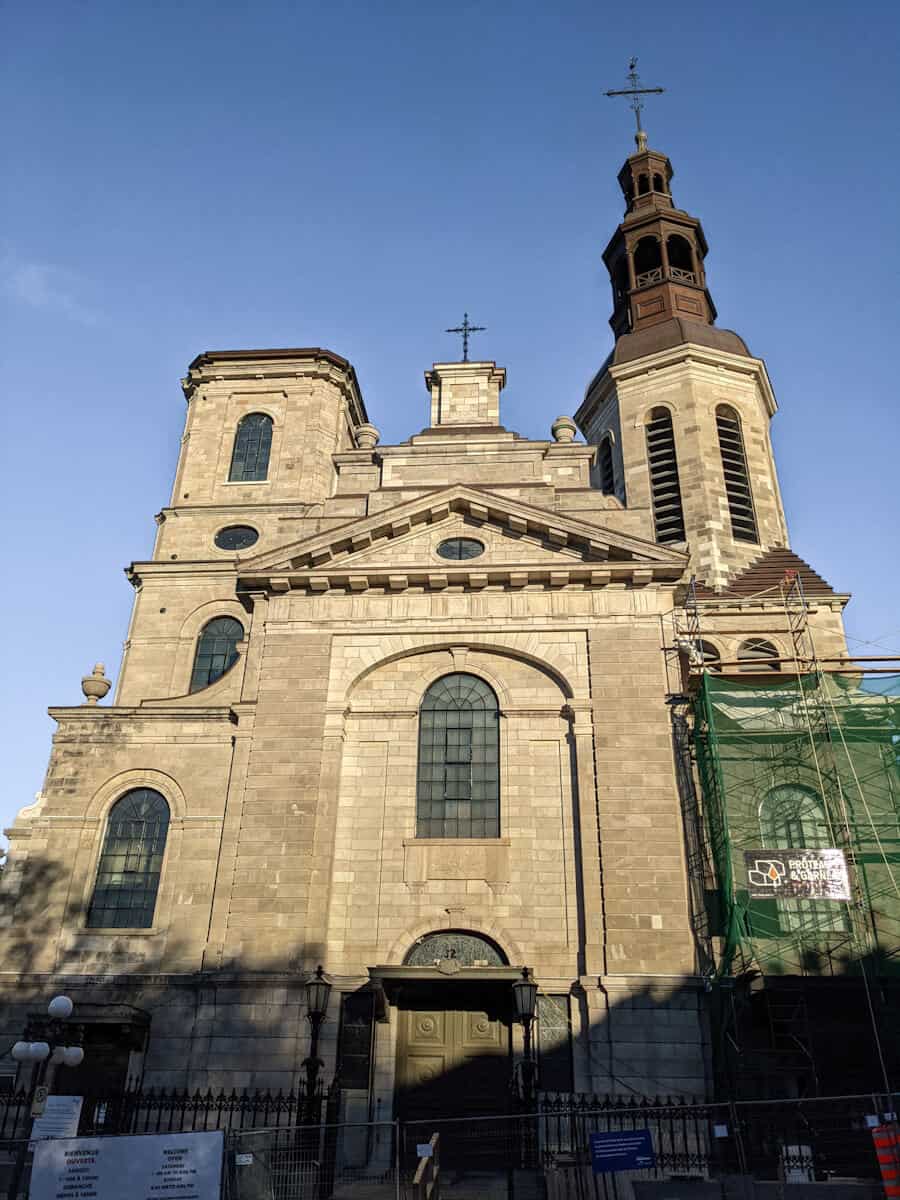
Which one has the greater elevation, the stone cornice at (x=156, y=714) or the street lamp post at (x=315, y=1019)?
the stone cornice at (x=156, y=714)

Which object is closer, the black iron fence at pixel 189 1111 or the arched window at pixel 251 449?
the black iron fence at pixel 189 1111

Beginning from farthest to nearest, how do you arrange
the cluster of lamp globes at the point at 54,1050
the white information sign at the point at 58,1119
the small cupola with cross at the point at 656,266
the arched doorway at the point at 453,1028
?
1. the small cupola with cross at the point at 656,266
2. the arched doorway at the point at 453,1028
3. the white information sign at the point at 58,1119
4. the cluster of lamp globes at the point at 54,1050

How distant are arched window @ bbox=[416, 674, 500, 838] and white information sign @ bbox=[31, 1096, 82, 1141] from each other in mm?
7720

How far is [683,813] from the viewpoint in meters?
19.9

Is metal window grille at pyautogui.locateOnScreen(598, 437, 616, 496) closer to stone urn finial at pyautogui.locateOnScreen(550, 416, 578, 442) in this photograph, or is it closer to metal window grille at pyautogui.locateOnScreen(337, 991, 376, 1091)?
stone urn finial at pyautogui.locateOnScreen(550, 416, 578, 442)

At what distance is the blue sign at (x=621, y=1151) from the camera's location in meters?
12.4

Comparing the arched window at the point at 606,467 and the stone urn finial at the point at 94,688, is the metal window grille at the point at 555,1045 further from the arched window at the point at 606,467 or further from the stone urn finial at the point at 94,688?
the arched window at the point at 606,467

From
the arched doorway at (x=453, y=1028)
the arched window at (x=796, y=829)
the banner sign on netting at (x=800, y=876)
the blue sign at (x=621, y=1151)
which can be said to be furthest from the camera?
the arched window at (x=796, y=829)

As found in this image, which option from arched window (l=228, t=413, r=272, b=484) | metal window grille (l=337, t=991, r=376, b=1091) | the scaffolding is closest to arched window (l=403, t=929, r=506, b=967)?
metal window grille (l=337, t=991, r=376, b=1091)

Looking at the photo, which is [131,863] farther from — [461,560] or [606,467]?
[606,467]

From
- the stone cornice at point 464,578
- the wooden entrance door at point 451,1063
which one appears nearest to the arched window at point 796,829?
the stone cornice at point 464,578

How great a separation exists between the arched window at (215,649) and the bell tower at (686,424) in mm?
12620

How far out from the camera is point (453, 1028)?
61.1 feet

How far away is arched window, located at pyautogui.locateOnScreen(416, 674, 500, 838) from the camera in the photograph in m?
20.4
